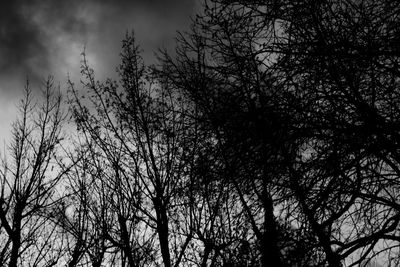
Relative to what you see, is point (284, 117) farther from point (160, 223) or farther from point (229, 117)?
point (160, 223)

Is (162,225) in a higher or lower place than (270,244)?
higher

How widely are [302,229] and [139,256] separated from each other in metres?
5.37

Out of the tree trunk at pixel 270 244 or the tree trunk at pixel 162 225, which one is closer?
the tree trunk at pixel 270 244

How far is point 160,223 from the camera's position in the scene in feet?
23.0

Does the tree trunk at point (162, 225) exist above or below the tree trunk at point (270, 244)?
above

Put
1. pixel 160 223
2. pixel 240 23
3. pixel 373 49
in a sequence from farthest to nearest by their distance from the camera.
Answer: pixel 160 223 → pixel 240 23 → pixel 373 49

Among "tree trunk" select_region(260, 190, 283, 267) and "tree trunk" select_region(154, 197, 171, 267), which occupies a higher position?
"tree trunk" select_region(154, 197, 171, 267)

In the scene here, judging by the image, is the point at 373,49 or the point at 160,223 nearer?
the point at 373,49

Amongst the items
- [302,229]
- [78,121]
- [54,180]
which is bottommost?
[302,229]

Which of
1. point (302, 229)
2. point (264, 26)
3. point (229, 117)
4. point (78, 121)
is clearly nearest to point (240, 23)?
point (264, 26)

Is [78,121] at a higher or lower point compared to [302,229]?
higher

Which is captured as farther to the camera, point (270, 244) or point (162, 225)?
point (162, 225)

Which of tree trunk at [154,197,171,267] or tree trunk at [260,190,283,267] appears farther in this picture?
tree trunk at [154,197,171,267]

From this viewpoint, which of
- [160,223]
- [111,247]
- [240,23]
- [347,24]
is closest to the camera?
[347,24]
